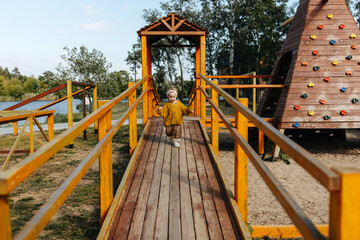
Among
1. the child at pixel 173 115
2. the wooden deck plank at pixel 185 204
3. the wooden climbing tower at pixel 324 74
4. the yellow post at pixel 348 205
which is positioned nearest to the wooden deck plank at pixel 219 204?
the wooden deck plank at pixel 185 204

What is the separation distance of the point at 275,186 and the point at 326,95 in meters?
7.43

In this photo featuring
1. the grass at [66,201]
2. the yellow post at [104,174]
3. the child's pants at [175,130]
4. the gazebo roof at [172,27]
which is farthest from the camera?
the gazebo roof at [172,27]

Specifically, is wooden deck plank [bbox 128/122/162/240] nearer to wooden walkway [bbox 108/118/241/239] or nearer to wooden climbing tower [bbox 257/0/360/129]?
wooden walkway [bbox 108/118/241/239]

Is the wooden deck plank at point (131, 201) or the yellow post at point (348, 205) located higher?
the yellow post at point (348, 205)

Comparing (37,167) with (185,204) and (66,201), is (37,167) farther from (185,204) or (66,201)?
(66,201)

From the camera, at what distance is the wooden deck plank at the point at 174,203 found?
2644mm

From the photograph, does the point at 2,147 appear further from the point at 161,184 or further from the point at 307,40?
the point at 307,40

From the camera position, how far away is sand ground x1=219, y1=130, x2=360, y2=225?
4938mm

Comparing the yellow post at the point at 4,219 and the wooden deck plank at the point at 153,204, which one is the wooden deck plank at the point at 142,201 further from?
the yellow post at the point at 4,219

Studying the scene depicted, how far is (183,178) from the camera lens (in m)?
3.85

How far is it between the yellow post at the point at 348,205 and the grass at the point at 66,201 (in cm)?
347

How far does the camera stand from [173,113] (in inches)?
215

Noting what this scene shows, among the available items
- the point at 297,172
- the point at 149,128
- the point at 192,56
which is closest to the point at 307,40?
the point at 297,172

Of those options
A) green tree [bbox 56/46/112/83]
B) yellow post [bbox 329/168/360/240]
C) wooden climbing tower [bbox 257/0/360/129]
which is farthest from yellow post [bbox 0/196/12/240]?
green tree [bbox 56/46/112/83]
